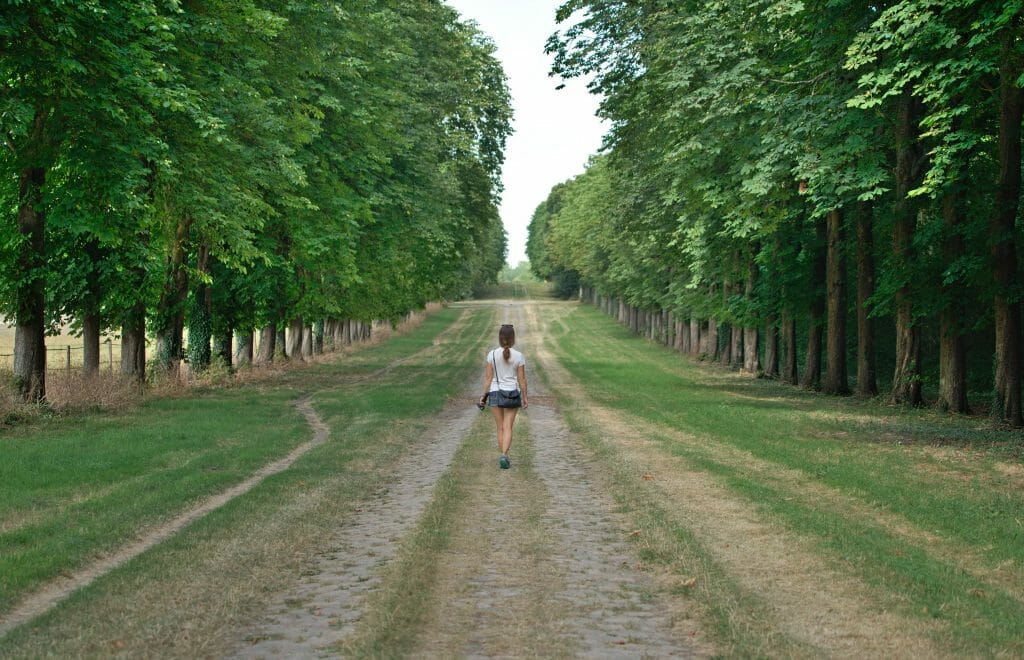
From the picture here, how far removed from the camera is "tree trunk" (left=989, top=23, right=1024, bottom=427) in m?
19.5

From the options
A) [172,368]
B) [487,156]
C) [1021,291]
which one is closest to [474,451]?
[1021,291]

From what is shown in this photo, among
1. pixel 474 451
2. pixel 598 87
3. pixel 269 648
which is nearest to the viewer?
pixel 269 648

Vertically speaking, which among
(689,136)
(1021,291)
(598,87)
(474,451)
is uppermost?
(598,87)

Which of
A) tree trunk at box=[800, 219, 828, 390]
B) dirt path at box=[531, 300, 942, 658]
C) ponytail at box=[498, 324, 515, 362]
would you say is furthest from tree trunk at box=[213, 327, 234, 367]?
dirt path at box=[531, 300, 942, 658]

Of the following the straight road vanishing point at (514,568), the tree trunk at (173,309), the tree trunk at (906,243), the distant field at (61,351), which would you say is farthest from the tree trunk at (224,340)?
the tree trunk at (906,243)

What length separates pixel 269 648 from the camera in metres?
6.60

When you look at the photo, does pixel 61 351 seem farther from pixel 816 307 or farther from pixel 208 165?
pixel 816 307

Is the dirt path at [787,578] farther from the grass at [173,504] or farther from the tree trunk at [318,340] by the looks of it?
the tree trunk at [318,340]

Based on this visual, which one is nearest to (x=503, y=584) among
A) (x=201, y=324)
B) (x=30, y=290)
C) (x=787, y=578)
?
(x=787, y=578)

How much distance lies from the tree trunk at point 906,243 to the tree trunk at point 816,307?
735cm

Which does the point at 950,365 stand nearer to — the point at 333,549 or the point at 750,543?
the point at 750,543

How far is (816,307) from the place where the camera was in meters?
33.4

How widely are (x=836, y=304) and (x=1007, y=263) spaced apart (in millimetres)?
10077

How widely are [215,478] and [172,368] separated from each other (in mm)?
15841
